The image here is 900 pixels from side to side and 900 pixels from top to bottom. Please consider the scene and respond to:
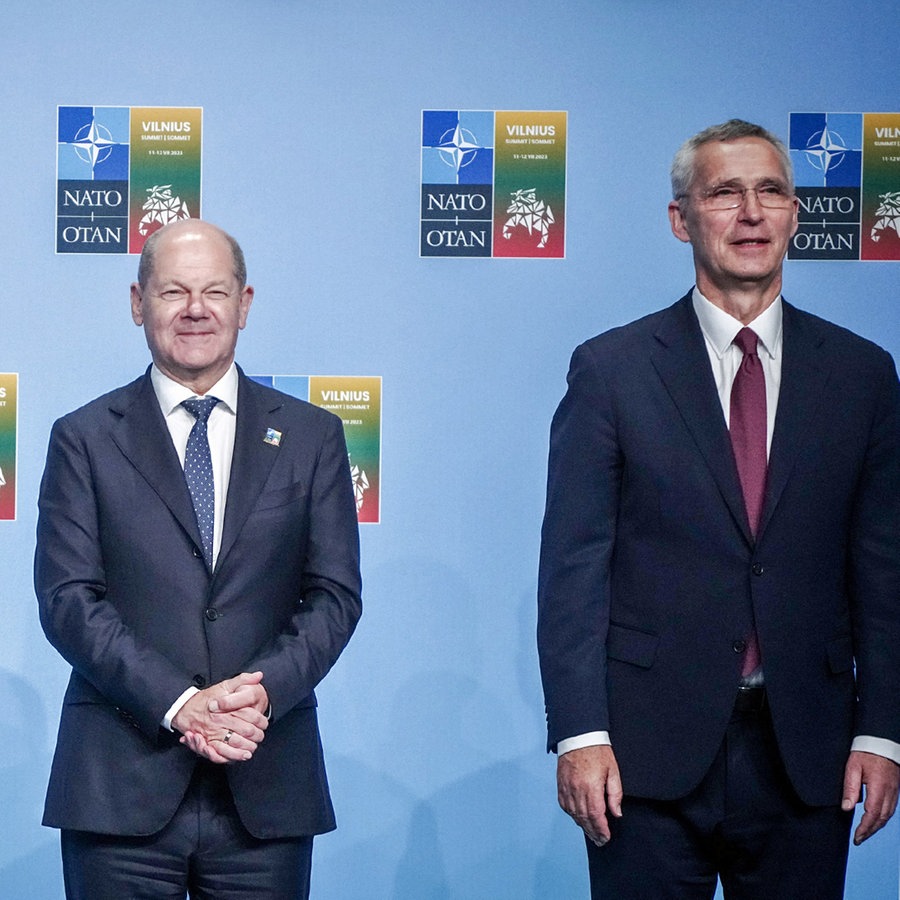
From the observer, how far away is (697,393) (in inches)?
83.1

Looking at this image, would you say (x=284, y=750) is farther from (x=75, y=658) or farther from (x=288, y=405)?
(x=288, y=405)

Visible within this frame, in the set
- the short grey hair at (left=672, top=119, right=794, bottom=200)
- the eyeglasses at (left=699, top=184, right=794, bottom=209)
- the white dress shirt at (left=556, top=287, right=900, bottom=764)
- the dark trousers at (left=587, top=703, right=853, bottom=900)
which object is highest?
the short grey hair at (left=672, top=119, right=794, bottom=200)

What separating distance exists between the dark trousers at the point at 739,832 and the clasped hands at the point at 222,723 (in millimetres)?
568

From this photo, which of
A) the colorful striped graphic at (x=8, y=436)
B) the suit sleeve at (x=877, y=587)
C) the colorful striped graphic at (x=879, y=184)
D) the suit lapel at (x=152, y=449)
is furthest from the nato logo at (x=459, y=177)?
the suit sleeve at (x=877, y=587)

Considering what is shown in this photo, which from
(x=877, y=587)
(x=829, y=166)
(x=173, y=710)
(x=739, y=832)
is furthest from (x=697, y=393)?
(x=829, y=166)

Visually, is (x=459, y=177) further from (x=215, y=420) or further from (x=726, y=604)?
(x=726, y=604)

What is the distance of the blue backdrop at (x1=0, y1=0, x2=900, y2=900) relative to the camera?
136 inches

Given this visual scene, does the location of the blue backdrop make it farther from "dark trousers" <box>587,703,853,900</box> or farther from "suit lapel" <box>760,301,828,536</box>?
"dark trousers" <box>587,703,853,900</box>

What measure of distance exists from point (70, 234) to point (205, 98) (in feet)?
1.58

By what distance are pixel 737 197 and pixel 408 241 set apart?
142 cm

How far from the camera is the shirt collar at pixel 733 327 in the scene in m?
2.15

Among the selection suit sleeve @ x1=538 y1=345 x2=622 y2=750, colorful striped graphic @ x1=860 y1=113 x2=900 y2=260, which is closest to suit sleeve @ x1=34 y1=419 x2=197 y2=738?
suit sleeve @ x1=538 y1=345 x2=622 y2=750

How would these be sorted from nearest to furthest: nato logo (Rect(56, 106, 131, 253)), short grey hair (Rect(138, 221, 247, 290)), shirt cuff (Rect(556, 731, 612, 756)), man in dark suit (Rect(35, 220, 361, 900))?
shirt cuff (Rect(556, 731, 612, 756))
man in dark suit (Rect(35, 220, 361, 900))
short grey hair (Rect(138, 221, 247, 290))
nato logo (Rect(56, 106, 131, 253))

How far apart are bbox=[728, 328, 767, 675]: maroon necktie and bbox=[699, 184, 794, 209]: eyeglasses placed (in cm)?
20
